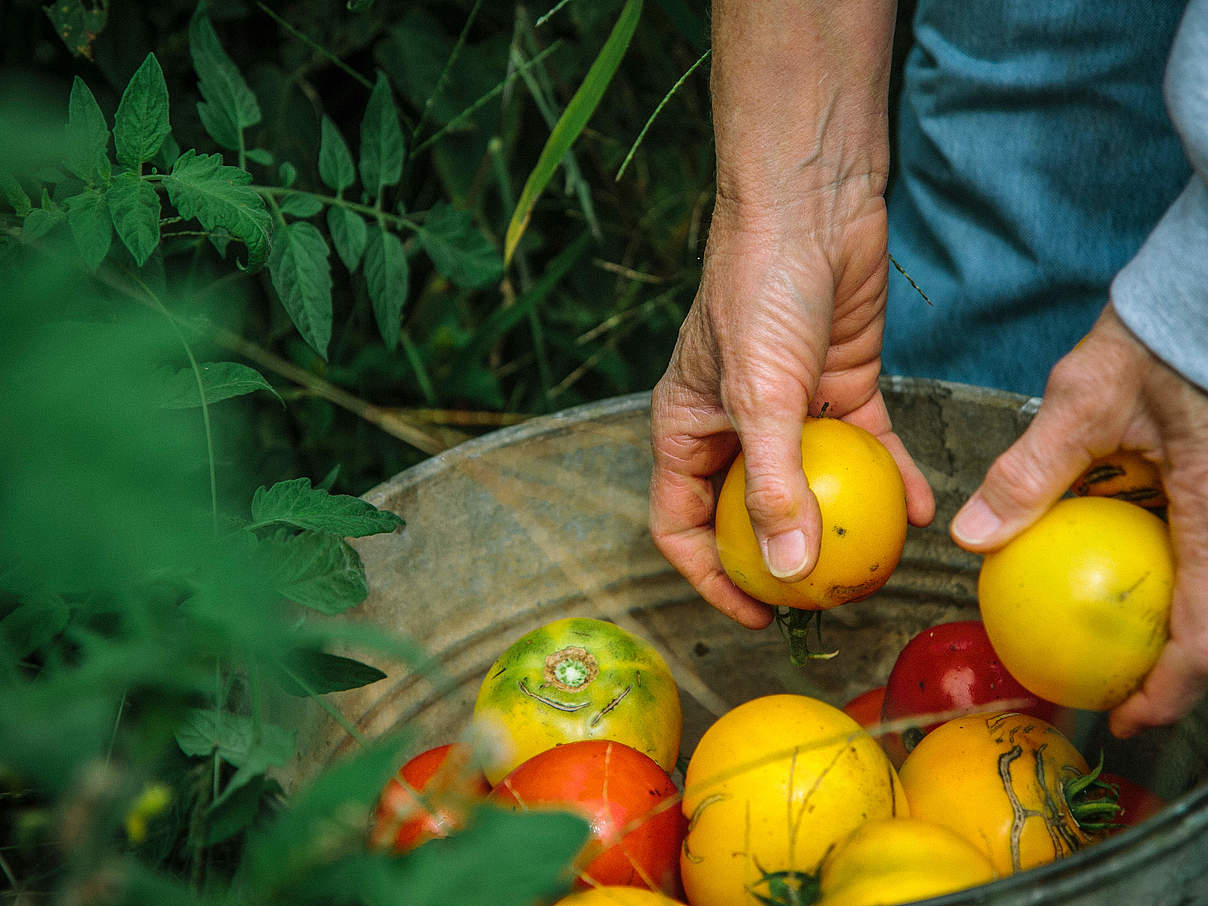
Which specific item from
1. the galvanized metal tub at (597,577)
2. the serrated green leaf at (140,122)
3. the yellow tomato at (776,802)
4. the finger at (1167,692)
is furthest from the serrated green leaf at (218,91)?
the finger at (1167,692)

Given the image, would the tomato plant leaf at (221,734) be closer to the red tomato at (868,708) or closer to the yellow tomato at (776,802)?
the yellow tomato at (776,802)

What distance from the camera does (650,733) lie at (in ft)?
3.89

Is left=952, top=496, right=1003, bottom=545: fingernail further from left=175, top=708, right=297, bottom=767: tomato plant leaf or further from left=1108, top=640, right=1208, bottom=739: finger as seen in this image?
left=175, top=708, right=297, bottom=767: tomato plant leaf

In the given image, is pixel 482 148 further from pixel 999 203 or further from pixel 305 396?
pixel 999 203

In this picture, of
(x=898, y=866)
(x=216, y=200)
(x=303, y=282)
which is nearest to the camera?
(x=898, y=866)

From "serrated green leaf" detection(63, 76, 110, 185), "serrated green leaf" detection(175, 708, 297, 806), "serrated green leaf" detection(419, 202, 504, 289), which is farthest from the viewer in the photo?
"serrated green leaf" detection(419, 202, 504, 289)

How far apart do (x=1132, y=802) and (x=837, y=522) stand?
17.3 inches

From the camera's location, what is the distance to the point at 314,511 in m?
0.94

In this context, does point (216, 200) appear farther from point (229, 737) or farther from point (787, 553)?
point (787, 553)

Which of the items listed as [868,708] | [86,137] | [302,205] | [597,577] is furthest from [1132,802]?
[86,137]

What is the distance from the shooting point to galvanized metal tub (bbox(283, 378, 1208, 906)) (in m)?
1.26

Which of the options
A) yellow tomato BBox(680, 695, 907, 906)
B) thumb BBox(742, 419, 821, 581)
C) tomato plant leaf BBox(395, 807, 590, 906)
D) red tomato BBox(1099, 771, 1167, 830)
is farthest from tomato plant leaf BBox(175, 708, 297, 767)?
red tomato BBox(1099, 771, 1167, 830)

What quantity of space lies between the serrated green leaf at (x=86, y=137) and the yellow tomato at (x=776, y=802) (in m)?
0.83

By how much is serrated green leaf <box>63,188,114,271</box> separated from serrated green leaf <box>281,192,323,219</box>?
25 centimetres
